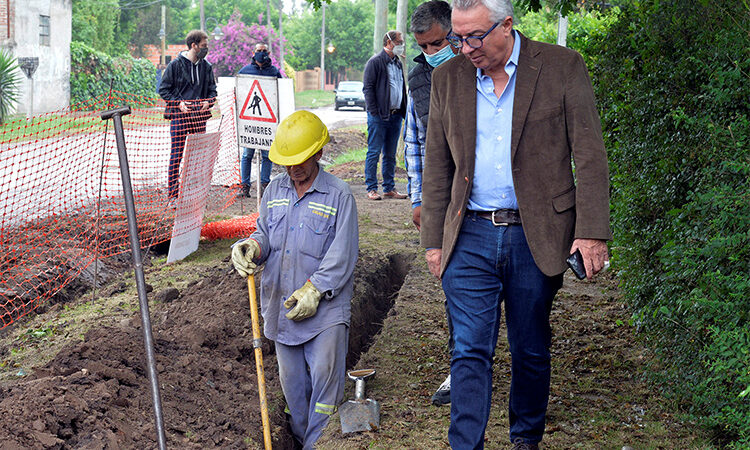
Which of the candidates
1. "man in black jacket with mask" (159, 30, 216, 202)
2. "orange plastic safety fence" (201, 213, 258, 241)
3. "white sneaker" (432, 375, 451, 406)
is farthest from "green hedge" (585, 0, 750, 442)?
"man in black jacket with mask" (159, 30, 216, 202)

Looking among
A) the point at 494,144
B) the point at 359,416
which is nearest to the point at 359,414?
the point at 359,416

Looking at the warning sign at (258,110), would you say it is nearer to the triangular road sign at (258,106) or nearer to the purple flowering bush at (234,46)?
the triangular road sign at (258,106)

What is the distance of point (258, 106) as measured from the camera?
9023 mm

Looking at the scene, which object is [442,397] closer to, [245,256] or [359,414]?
[359,414]

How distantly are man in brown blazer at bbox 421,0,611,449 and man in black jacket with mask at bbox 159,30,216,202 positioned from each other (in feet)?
21.8

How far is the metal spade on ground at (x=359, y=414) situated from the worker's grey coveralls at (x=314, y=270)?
30 cm

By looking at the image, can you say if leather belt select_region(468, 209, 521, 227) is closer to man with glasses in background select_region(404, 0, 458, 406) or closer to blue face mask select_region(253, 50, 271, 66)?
man with glasses in background select_region(404, 0, 458, 406)

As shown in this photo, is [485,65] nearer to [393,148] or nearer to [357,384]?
[357,384]

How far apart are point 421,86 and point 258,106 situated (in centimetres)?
463

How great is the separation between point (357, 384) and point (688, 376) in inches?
70.0

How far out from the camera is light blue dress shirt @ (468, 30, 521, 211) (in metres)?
3.49

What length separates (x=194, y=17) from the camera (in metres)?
87.9

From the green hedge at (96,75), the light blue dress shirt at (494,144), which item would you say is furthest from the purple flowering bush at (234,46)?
the light blue dress shirt at (494,144)

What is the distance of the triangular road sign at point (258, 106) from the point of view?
8961 millimetres
